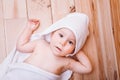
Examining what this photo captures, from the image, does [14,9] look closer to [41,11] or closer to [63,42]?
[41,11]

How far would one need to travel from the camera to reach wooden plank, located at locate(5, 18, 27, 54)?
85 centimetres

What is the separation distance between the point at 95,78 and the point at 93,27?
224mm

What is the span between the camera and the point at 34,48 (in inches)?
33.5

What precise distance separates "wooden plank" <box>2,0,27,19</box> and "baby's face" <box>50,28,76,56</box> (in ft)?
0.56

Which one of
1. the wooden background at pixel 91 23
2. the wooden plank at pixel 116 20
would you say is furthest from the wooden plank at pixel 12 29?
the wooden plank at pixel 116 20

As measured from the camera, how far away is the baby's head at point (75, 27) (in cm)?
82

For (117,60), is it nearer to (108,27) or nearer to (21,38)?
(108,27)

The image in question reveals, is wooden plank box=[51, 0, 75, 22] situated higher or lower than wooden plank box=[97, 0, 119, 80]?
higher

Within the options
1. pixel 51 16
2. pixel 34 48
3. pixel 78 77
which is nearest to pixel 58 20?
pixel 51 16

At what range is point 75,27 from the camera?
822 millimetres

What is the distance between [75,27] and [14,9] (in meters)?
0.27

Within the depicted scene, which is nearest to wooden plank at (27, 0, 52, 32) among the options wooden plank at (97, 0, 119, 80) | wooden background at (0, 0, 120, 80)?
wooden background at (0, 0, 120, 80)

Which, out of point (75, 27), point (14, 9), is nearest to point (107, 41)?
point (75, 27)

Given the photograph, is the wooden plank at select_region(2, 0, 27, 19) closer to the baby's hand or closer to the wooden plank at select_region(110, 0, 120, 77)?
the baby's hand
